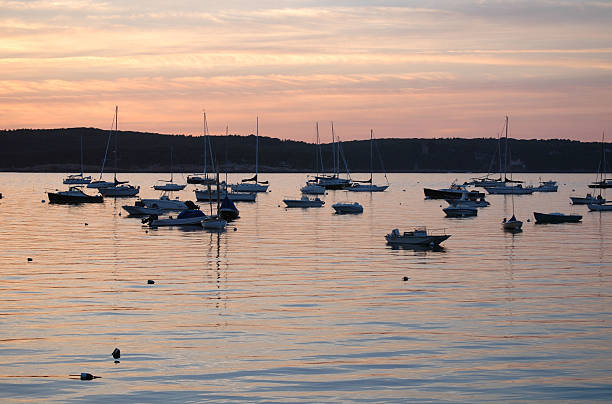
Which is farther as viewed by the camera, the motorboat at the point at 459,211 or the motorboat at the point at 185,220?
the motorboat at the point at 459,211

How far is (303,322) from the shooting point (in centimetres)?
2933

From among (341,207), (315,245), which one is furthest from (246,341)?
(341,207)

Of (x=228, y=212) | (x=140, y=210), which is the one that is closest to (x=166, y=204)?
(x=140, y=210)

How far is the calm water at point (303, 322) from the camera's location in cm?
2162

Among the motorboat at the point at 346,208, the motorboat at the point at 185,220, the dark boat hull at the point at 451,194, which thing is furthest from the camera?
the dark boat hull at the point at 451,194

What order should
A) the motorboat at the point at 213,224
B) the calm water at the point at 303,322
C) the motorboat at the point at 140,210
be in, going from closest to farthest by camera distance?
the calm water at the point at 303,322, the motorboat at the point at 213,224, the motorboat at the point at 140,210

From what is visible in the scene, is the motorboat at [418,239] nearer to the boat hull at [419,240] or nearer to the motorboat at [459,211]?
the boat hull at [419,240]

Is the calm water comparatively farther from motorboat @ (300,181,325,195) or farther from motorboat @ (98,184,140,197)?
motorboat @ (300,181,325,195)

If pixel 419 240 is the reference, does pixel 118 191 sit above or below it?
above

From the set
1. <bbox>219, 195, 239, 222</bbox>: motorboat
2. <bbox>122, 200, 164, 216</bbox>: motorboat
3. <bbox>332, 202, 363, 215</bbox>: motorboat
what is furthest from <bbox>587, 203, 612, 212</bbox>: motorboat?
<bbox>122, 200, 164, 216</bbox>: motorboat

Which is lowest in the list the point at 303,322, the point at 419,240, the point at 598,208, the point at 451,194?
the point at 303,322

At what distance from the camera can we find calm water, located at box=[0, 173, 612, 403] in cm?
2162

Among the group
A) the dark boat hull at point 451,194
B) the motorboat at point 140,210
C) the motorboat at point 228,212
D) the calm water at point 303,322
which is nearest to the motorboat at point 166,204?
the motorboat at point 140,210

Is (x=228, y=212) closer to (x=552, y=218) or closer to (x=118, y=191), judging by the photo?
(x=552, y=218)
